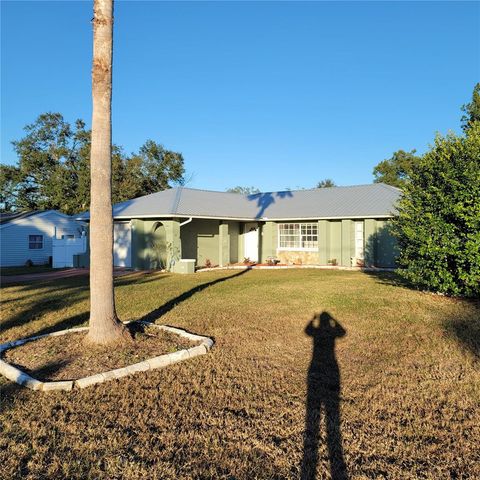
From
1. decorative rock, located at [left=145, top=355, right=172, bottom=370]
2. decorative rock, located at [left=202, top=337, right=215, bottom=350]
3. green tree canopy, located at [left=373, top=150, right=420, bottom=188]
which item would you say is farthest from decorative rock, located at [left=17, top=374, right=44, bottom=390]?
green tree canopy, located at [left=373, top=150, right=420, bottom=188]

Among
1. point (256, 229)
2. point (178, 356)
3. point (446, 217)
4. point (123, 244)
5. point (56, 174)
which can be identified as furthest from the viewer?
point (56, 174)

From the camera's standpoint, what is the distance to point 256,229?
23.5 meters

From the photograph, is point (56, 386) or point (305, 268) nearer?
point (56, 386)

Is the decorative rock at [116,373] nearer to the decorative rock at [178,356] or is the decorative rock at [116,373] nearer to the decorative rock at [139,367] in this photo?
the decorative rock at [139,367]

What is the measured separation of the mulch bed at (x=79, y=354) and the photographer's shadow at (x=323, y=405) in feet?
6.84

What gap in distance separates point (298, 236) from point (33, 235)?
16.4m

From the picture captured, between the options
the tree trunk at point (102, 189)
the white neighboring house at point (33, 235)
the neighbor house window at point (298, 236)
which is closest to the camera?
the tree trunk at point (102, 189)

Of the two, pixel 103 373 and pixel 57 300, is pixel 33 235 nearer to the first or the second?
pixel 57 300

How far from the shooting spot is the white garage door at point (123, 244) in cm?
2093

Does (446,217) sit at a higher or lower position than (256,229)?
lower

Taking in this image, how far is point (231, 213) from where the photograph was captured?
70.8ft

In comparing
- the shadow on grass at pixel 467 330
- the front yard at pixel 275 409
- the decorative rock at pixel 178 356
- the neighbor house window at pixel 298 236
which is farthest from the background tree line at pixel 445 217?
the neighbor house window at pixel 298 236

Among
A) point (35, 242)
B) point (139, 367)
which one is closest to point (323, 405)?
point (139, 367)

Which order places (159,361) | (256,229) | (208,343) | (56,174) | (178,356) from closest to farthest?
(159,361) < (178,356) < (208,343) < (256,229) < (56,174)
